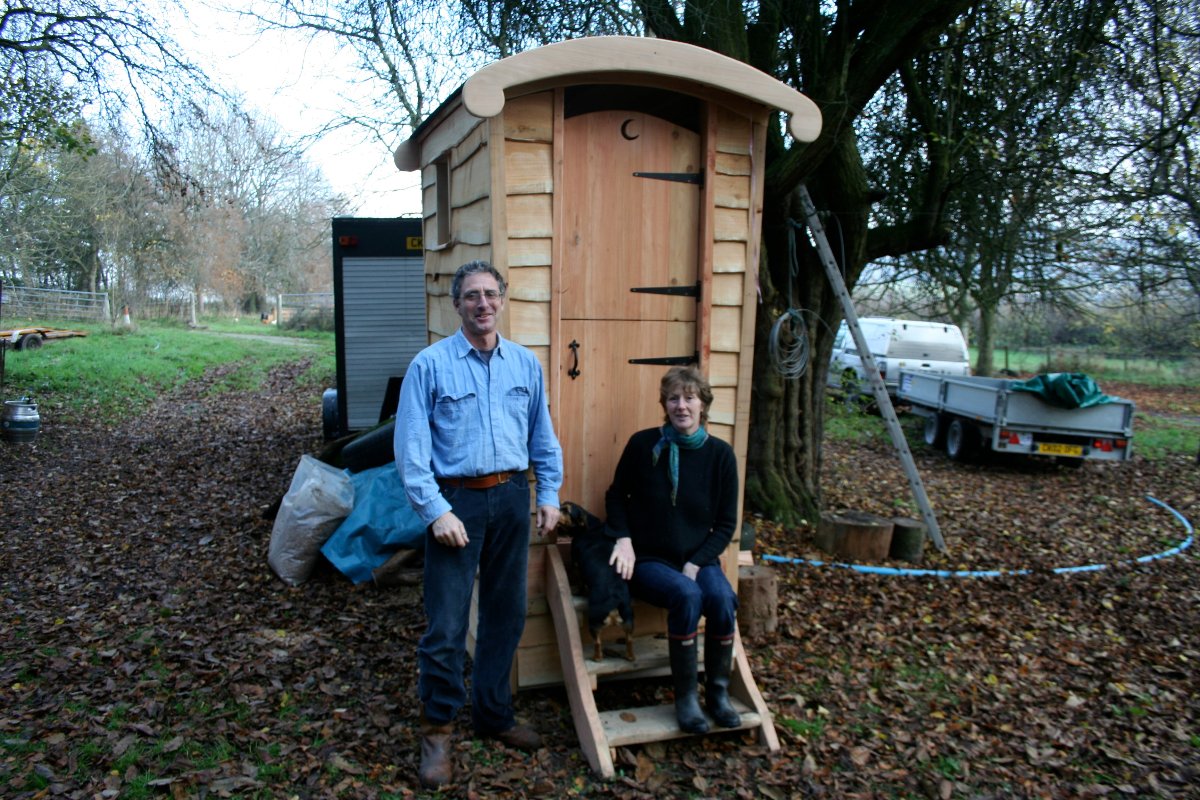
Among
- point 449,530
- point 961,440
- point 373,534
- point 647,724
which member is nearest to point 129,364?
point 373,534

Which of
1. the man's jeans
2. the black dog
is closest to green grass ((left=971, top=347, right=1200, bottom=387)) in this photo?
the black dog

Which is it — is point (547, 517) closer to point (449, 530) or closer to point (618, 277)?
point (449, 530)

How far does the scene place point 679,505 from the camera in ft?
11.6

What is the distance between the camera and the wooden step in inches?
132

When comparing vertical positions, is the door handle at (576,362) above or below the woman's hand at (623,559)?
above

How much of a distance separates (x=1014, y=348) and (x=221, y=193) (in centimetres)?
2725

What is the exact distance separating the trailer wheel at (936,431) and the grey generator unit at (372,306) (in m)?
7.05

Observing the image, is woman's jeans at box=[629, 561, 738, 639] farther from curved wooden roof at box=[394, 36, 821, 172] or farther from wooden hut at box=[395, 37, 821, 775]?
curved wooden roof at box=[394, 36, 821, 172]

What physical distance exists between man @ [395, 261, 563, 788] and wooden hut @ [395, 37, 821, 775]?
419mm

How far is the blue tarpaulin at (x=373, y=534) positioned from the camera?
5.11 metres

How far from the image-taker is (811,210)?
6.14m

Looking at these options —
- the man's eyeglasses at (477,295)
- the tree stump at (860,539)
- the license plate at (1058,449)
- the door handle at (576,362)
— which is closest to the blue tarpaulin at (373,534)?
the door handle at (576,362)

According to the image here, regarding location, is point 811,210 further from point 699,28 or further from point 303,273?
point 303,273

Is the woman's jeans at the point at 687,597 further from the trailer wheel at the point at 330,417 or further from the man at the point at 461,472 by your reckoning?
the trailer wheel at the point at 330,417
